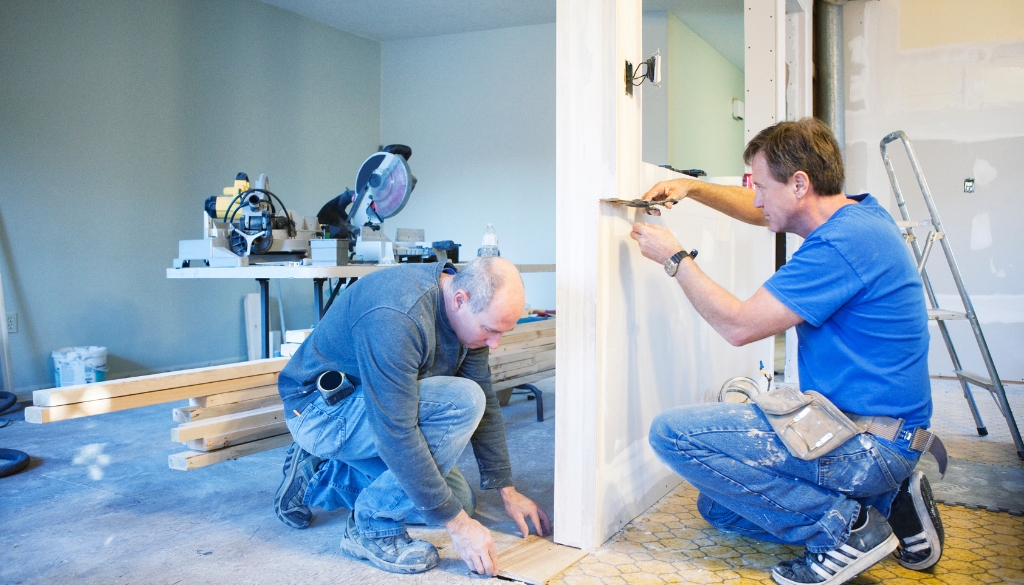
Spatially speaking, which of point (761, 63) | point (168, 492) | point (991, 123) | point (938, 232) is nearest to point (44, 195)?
point (168, 492)

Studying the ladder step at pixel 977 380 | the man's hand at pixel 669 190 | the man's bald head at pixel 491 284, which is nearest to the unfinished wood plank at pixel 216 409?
the man's bald head at pixel 491 284

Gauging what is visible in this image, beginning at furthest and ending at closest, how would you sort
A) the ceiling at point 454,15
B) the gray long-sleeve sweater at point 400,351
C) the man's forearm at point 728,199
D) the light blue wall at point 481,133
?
the light blue wall at point 481,133 < the ceiling at point 454,15 < the man's forearm at point 728,199 < the gray long-sleeve sweater at point 400,351

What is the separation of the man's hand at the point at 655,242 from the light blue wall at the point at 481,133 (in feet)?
14.9

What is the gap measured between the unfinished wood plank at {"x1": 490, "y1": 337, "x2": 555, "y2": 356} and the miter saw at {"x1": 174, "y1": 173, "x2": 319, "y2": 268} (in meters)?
1.03

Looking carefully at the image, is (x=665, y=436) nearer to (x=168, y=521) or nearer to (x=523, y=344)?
(x=168, y=521)

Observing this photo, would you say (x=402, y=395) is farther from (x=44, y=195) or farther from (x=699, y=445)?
(x=44, y=195)

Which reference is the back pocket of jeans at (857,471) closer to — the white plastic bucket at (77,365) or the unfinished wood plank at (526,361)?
the unfinished wood plank at (526,361)

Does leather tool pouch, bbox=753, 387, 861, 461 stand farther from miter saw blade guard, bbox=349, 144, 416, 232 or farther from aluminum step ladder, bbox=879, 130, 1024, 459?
miter saw blade guard, bbox=349, 144, 416, 232

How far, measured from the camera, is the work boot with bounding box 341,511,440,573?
177 centimetres

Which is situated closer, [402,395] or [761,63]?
[402,395]

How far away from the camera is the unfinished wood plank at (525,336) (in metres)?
3.57

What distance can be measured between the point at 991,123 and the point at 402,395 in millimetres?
4467

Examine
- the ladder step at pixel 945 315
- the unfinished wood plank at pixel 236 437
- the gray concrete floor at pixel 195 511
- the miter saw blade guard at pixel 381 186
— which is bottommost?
the gray concrete floor at pixel 195 511

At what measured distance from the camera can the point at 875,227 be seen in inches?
65.5
